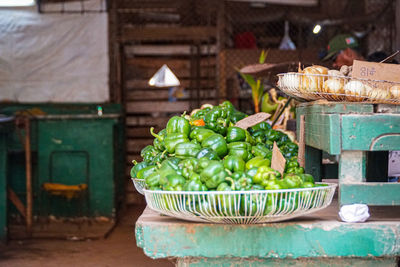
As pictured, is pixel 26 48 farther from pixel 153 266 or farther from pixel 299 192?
pixel 299 192

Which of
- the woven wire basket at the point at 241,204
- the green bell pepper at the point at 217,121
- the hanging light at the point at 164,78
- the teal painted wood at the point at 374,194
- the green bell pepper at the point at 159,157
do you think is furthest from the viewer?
the hanging light at the point at 164,78

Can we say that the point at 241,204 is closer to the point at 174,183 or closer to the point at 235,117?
the point at 174,183

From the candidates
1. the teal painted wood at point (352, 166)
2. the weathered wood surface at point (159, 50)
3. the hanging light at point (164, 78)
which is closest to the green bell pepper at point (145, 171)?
the teal painted wood at point (352, 166)

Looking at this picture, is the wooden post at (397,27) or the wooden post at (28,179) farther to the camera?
the wooden post at (397,27)

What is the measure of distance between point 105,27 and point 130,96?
1.31 m

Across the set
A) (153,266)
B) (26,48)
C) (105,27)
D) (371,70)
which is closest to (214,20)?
(105,27)

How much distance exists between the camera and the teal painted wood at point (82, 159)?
283 inches

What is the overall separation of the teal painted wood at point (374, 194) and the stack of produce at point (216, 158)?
0.18 meters

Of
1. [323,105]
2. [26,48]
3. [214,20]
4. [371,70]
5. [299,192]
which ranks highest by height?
[214,20]

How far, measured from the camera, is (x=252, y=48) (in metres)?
7.82

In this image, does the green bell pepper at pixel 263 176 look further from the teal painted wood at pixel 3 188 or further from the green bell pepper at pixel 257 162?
the teal painted wood at pixel 3 188

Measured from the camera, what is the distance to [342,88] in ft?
7.27

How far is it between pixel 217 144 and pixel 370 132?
70 cm

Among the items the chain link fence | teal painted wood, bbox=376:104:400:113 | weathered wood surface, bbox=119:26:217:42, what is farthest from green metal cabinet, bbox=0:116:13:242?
teal painted wood, bbox=376:104:400:113
